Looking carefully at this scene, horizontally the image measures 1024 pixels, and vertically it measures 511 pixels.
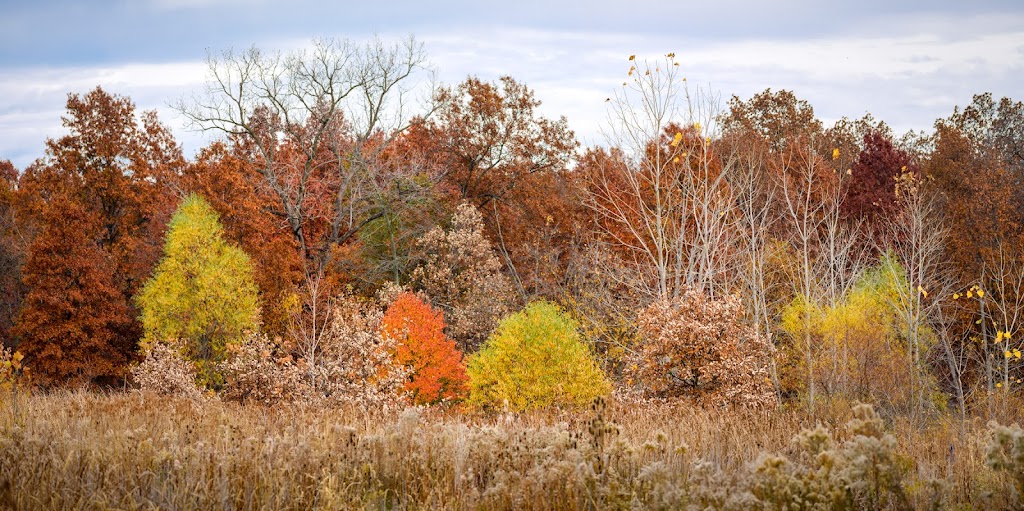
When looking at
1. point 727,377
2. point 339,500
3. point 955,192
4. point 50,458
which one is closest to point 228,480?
point 339,500

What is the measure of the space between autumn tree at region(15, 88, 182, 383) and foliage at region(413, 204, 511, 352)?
1065 centimetres

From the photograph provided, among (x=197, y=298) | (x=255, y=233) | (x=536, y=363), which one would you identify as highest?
(x=255, y=233)

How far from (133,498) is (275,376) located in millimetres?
10316

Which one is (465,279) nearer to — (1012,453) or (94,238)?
(94,238)

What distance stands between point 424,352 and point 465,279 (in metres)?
5.68

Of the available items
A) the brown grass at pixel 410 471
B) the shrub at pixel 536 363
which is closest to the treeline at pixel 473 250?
the shrub at pixel 536 363

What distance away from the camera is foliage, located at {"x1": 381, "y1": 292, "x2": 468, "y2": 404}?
21.5 m

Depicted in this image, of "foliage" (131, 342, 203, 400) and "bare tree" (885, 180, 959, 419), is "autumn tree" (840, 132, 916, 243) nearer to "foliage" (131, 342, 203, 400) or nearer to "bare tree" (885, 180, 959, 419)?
"bare tree" (885, 180, 959, 419)

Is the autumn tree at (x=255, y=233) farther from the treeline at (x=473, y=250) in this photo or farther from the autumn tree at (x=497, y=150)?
the autumn tree at (x=497, y=150)

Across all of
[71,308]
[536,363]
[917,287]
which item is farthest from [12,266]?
[917,287]

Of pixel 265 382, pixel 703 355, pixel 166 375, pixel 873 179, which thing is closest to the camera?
pixel 703 355

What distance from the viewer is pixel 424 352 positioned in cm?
2198

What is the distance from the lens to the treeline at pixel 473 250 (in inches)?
809

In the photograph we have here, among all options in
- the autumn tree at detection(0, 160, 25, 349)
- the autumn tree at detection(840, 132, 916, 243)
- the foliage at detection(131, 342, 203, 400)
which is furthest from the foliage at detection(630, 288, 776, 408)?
the autumn tree at detection(0, 160, 25, 349)
